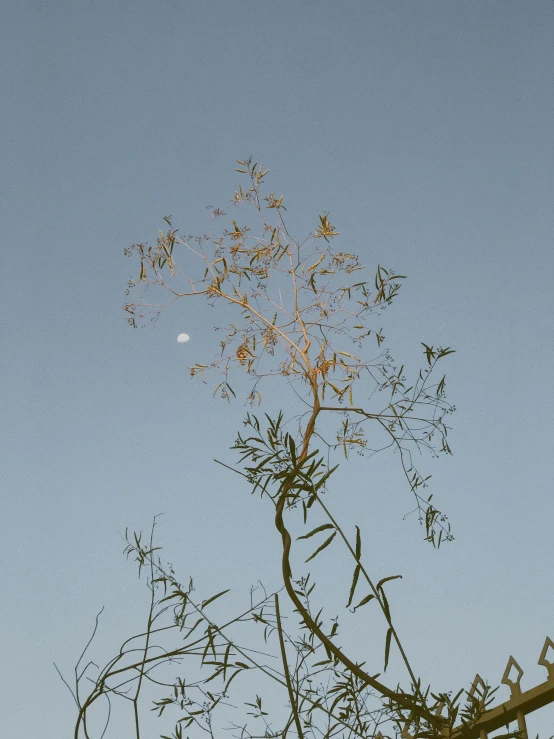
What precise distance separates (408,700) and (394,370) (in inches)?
39.8

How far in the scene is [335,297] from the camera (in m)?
2.05

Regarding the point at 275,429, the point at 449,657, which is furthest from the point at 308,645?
the point at 275,429

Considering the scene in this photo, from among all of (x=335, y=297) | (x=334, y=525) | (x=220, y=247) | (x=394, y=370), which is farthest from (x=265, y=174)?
(x=334, y=525)

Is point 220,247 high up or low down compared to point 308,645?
up

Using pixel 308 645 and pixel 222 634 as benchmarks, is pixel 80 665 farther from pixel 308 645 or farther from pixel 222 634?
pixel 308 645

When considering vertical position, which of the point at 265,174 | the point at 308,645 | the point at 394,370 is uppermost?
the point at 265,174

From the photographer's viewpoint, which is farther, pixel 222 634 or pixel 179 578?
pixel 179 578

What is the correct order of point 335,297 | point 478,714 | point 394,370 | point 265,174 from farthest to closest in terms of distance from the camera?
point 265,174 → point 335,297 → point 394,370 → point 478,714

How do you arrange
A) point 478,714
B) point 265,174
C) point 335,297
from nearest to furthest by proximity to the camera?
point 478,714
point 335,297
point 265,174

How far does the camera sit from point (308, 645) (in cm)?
159

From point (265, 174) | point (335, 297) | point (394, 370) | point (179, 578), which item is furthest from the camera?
point (265, 174)

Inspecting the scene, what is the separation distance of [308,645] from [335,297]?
3.27 ft

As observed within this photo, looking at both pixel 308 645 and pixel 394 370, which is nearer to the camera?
pixel 308 645

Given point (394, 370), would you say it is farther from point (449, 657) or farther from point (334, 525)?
point (334, 525)
